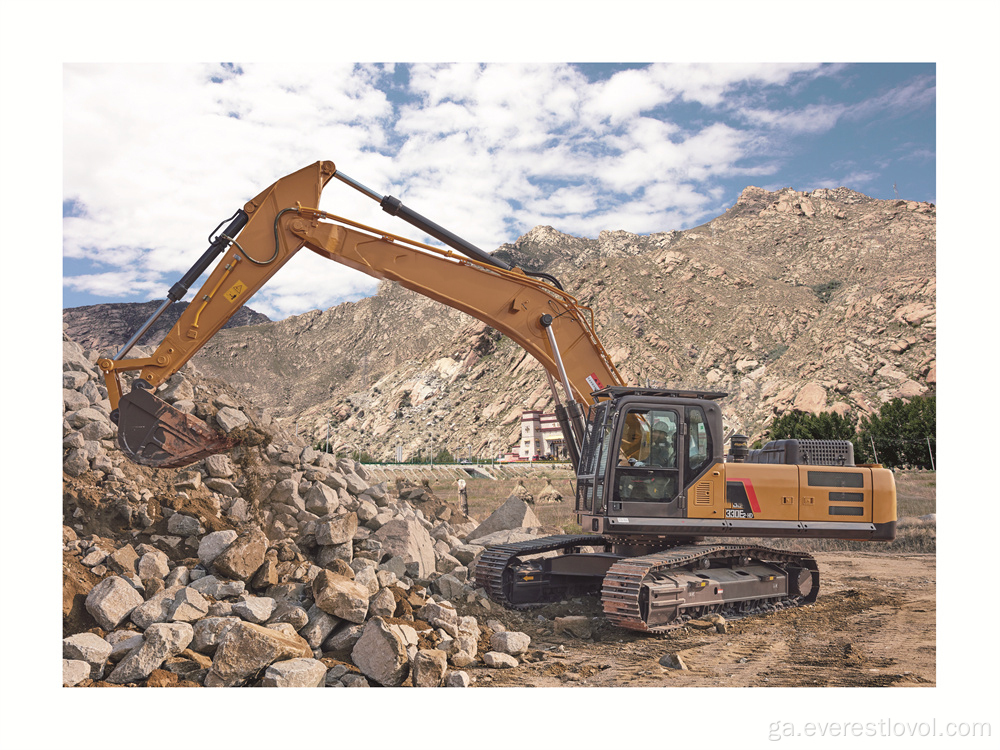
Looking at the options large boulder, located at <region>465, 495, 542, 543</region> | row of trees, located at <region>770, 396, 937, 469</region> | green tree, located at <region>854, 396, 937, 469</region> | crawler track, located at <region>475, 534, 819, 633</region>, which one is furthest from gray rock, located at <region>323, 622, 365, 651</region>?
green tree, located at <region>854, 396, 937, 469</region>

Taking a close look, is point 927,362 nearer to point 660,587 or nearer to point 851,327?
point 851,327

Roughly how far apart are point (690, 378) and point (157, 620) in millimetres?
48556

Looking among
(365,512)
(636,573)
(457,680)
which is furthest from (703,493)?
(365,512)

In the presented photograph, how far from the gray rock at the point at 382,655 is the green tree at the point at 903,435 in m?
32.0

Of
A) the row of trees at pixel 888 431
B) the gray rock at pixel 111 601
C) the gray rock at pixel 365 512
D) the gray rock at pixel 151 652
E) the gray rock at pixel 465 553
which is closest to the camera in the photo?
the gray rock at pixel 151 652

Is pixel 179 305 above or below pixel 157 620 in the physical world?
above

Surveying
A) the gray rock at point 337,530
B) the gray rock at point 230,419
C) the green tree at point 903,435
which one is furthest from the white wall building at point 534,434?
the gray rock at point 337,530

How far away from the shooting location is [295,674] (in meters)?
5.93

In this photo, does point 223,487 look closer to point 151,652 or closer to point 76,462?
point 76,462

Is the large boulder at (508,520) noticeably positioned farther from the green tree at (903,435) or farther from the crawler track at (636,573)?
the green tree at (903,435)

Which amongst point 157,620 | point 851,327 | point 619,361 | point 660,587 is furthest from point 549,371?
point 851,327

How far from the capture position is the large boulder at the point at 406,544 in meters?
9.31

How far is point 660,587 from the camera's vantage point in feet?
26.2

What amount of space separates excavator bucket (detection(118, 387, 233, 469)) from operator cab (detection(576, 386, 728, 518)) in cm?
453
